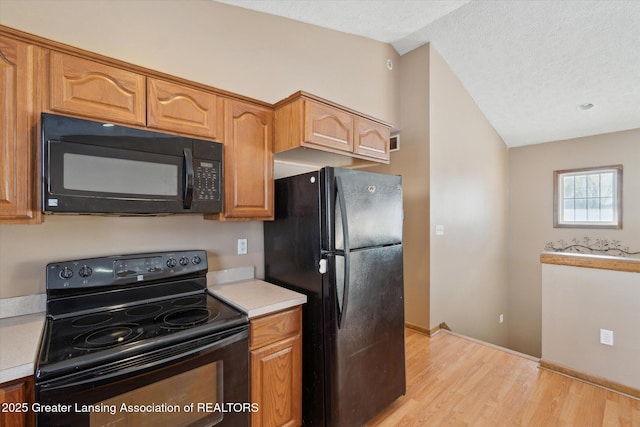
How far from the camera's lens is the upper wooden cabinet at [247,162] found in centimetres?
178

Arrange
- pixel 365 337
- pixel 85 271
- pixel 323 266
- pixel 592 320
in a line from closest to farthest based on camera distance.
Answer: pixel 85 271 < pixel 323 266 < pixel 365 337 < pixel 592 320

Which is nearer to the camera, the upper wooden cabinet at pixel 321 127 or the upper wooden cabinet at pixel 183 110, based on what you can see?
the upper wooden cabinet at pixel 183 110

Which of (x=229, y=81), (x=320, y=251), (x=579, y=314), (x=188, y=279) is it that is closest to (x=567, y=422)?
(x=579, y=314)

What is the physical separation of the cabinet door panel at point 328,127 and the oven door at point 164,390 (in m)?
1.26

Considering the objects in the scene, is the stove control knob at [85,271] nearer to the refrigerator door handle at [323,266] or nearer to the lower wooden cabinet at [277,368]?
the lower wooden cabinet at [277,368]

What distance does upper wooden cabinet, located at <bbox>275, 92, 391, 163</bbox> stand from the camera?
1849 millimetres

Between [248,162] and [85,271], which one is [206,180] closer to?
[248,162]

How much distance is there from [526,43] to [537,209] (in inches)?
119

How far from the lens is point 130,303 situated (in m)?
1.58

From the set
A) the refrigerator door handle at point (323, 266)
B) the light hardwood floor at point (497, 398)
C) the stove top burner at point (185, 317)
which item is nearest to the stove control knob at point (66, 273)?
the stove top burner at point (185, 317)

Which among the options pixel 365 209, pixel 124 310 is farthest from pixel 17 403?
pixel 365 209

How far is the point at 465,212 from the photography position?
13.0ft

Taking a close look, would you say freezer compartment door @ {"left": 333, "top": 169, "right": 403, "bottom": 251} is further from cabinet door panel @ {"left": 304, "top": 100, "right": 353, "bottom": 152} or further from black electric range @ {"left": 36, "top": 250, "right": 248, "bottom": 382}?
black electric range @ {"left": 36, "top": 250, "right": 248, "bottom": 382}

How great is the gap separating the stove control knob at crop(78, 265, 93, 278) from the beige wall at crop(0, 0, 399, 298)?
14cm
